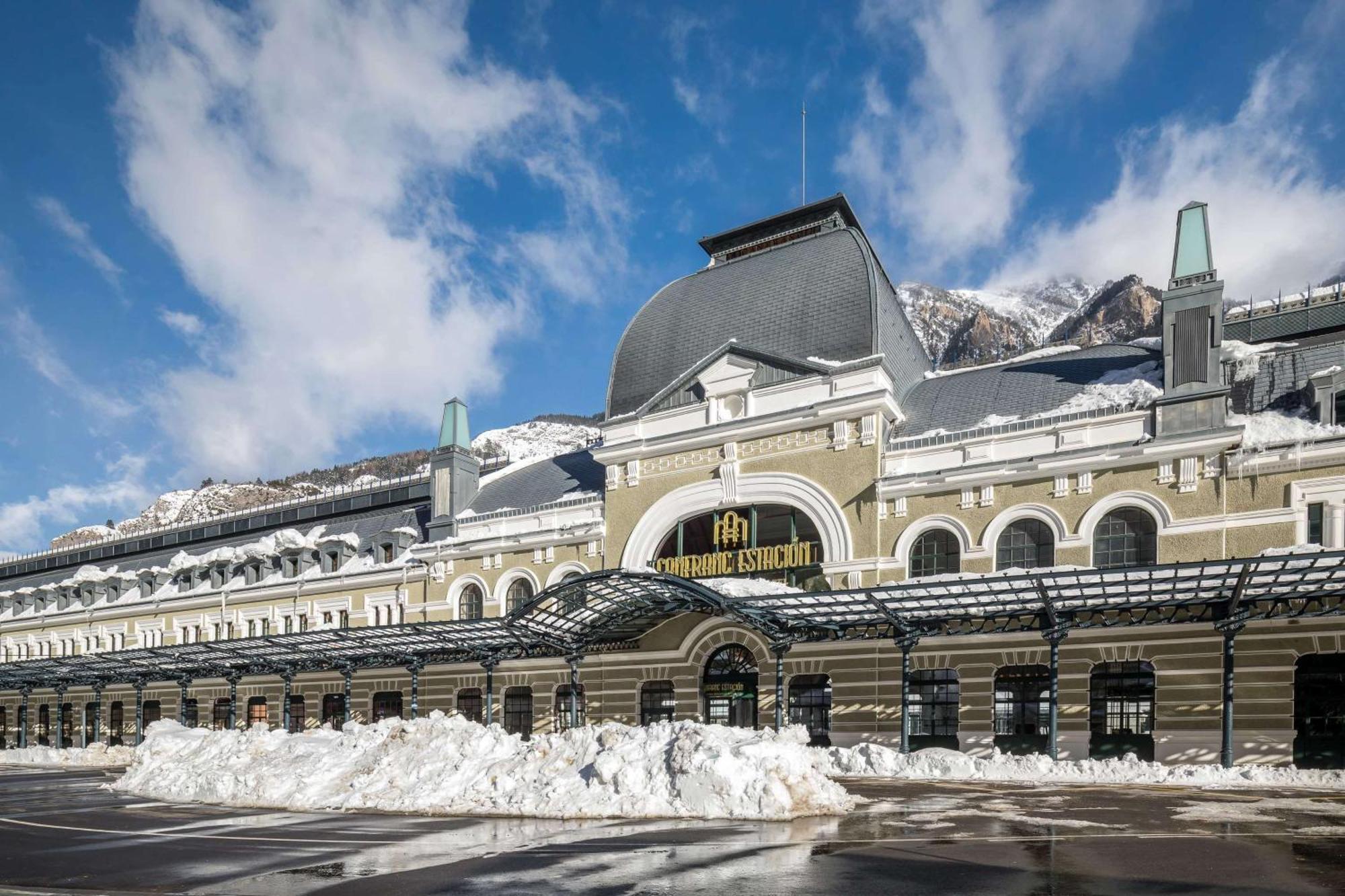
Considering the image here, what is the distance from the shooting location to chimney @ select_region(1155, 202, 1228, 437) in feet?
91.9

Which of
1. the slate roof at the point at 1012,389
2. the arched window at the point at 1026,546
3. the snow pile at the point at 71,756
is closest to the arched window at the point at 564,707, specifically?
the slate roof at the point at 1012,389

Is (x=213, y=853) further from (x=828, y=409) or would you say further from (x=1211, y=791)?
(x=828, y=409)

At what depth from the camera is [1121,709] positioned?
27797 millimetres

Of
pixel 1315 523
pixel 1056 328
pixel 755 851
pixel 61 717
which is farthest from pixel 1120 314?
pixel 755 851

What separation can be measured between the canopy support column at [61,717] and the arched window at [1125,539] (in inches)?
1915

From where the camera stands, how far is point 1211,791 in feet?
72.3

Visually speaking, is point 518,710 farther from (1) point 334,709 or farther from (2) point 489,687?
(1) point 334,709

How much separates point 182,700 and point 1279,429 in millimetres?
48574

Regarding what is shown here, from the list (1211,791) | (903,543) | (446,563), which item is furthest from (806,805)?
(446,563)

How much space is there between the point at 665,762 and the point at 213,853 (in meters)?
8.46

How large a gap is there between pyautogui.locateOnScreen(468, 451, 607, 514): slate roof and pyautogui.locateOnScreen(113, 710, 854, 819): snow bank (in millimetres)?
16488

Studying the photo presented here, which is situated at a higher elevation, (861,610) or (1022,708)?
(861,610)

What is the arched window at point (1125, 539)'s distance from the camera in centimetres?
2827

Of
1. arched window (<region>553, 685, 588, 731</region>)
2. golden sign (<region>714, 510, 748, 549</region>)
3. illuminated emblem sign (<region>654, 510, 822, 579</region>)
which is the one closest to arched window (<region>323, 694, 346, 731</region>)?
arched window (<region>553, 685, 588, 731</region>)
